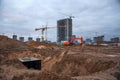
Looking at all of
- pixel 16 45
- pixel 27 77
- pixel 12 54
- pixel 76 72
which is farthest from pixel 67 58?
pixel 16 45

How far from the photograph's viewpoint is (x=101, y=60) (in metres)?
16.1

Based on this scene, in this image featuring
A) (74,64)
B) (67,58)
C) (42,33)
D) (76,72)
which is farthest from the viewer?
(42,33)

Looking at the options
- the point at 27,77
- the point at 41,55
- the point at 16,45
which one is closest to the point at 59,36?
the point at 16,45

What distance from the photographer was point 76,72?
16.7 m

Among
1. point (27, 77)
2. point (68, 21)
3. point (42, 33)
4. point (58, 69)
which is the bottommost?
point (58, 69)

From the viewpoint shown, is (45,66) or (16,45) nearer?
(45,66)

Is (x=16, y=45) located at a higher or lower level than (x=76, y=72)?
higher

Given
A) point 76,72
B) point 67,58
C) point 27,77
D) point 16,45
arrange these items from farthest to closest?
1. point 16,45
2. point 67,58
3. point 76,72
4. point 27,77

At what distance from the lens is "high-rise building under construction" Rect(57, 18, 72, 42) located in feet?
247

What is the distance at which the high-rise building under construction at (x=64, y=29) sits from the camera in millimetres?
75312

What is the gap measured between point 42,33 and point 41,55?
1911 inches

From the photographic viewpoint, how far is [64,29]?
8262 cm

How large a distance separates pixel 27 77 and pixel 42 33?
63.4m

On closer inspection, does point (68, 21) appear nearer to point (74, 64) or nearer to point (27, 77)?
point (74, 64)
